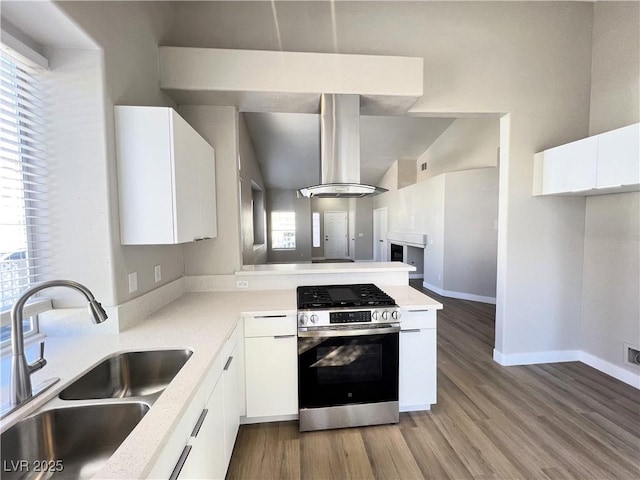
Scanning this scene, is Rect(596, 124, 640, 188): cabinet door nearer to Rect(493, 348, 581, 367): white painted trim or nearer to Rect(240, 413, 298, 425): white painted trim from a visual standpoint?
Rect(493, 348, 581, 367): white painted trim

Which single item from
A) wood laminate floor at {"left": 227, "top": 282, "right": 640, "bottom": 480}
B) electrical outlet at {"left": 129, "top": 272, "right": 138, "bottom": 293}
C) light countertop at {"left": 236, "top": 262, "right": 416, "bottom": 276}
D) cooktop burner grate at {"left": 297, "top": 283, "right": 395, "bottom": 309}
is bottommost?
wood laminate floor at {"left": 227, "top": 282, "right": 640, "bottom": 480}

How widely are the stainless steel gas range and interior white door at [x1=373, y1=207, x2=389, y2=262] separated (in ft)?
22.0

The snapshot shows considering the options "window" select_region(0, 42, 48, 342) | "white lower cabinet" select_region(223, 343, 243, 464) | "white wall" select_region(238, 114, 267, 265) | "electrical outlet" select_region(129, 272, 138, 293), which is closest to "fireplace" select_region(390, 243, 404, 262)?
"white wall" select_region(238, 114, 267, 265)

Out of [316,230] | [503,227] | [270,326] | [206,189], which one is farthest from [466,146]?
[316,230]

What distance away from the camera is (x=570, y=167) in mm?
2330

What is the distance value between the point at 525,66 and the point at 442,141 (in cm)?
374

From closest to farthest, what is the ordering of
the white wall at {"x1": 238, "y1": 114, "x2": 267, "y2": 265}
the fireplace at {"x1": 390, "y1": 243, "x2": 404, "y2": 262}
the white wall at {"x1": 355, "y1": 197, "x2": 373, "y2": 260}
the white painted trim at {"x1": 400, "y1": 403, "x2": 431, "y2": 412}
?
the white painted trim at {"x1": 400, "y1": 403, "x2": 431, "y2": 412}, the white wall at {"x1": 238, "y1": 114, "x2": 267, "y2": 265}, the fireplace at {"x1": 390, "y1": 243, "x2": 404, "y2": 262}, the white wall at {"x1": 355, "y1": 197, "x2": 373, "y2": 260}

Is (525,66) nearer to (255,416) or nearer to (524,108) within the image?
(524,108)

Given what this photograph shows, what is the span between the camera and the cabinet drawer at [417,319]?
196 cm

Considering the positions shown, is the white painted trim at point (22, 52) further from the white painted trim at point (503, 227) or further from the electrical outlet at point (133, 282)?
the white painted trim at point (503, 227)

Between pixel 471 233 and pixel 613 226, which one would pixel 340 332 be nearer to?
pixel 613 226

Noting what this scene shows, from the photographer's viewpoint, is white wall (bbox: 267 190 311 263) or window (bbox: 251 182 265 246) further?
white wall (bbox: 267 190 311 263)

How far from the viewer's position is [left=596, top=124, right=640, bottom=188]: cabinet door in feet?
6.27

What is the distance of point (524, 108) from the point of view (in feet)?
8.67
